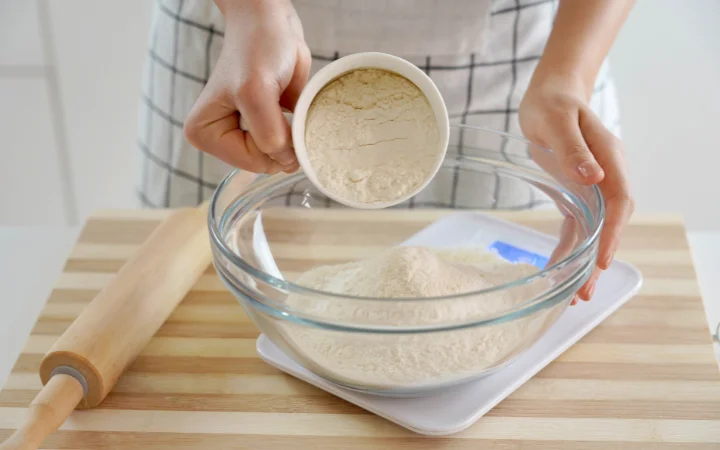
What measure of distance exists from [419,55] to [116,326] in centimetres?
65

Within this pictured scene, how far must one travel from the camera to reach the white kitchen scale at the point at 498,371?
2.62 ft

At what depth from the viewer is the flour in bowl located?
0.83 m

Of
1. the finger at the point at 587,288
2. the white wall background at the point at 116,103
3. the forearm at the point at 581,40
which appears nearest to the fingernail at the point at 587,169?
the finger at the point at 587,288

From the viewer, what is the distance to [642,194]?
238 cm

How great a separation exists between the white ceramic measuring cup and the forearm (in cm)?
26

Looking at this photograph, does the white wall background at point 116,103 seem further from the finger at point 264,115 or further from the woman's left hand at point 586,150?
the finger at point 264,115

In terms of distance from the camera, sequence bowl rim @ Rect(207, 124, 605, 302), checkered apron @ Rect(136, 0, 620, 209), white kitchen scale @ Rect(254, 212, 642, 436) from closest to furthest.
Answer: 1. bowl rim @ Rect(207, 124, 605, 302)
2. white kitchen scale @ Rect(254, 212, 642, 436)
3. checkered apron @ Rect(136, 0, 620, 209)

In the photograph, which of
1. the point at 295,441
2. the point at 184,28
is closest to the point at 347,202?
the point at 295,441

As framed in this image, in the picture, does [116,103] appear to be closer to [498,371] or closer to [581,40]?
[581,40]

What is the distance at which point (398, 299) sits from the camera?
69cm

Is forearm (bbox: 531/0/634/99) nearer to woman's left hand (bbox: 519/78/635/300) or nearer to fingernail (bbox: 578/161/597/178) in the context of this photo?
woman's left hand (bbox: 519/78/635/300)

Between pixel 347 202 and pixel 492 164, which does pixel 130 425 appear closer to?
pixel 347 202

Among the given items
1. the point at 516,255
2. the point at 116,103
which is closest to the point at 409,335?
the point at 516,255

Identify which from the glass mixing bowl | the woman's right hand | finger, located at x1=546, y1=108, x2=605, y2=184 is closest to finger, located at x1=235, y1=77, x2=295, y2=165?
the woman's right hand
